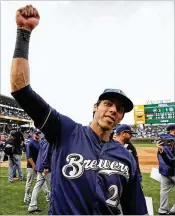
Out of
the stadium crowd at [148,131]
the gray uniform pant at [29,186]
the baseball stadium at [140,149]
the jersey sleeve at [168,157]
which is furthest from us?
the stadium crowd at [148,131]

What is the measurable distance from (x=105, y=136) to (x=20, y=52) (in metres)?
0.91

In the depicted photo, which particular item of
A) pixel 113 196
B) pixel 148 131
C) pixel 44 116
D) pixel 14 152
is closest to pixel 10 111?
pixel 148 131

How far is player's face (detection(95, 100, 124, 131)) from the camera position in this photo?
2.12 m

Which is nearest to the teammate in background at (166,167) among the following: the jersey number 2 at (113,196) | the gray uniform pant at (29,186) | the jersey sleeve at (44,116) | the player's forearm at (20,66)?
the gray uniform pant at (29,186)

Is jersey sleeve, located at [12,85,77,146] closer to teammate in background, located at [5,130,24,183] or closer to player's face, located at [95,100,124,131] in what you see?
player's face, located at [95,100,124,131]

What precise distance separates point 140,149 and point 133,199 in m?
31.3

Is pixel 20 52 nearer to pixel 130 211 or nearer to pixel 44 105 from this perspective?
pixel 44 105

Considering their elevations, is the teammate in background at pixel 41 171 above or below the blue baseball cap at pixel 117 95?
below

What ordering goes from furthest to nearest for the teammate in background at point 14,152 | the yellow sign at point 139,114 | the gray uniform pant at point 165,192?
the yellow sign at point 139,114 → the teammate in background at point 14,152 → the gray uniform pant at point 165,192

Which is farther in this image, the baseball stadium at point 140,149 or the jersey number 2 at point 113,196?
the baseball stadium at point 140,149

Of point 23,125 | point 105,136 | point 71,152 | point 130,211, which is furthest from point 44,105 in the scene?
point 23,125

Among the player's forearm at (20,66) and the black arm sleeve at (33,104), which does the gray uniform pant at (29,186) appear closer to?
the black arm sleeve at (33,104)

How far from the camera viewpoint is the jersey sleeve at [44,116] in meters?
1.81

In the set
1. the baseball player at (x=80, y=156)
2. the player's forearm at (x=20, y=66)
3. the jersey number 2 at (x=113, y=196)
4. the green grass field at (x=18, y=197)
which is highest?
the player's forearm at (x=20, y=66)
